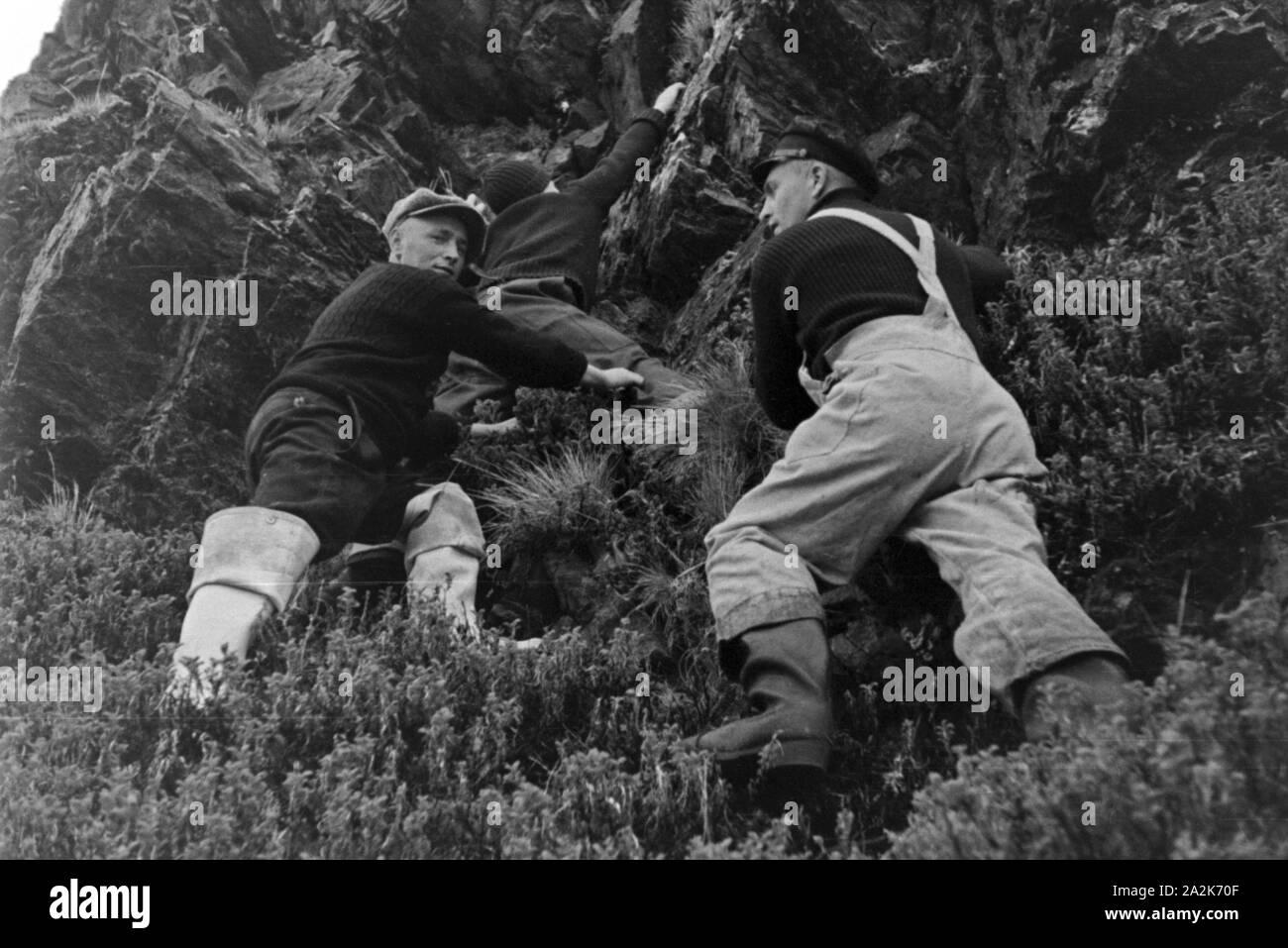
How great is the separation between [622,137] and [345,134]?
6.96 feet

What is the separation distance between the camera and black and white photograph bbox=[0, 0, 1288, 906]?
180 inches

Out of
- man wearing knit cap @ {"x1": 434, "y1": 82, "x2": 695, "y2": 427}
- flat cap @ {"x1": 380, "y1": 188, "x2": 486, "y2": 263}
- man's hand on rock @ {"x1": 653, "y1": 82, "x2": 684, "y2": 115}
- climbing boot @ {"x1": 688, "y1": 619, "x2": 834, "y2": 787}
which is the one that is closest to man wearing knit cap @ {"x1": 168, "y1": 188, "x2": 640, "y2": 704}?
flat cap @ {"x1": 380, "y1": 188, "x2": 486, "y2": 263}

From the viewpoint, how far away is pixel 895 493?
5.13 metres

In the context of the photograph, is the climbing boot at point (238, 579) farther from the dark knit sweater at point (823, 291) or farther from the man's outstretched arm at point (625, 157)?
the man's outstretched arm at point (625, 157)

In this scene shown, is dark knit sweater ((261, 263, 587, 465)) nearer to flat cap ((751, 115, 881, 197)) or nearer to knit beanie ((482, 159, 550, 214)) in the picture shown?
flat cap ((751, 115, 881, 197))

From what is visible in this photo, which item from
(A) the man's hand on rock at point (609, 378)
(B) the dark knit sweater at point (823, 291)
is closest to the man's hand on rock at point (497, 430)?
(A) the man's hand on rock at point (609, 378)

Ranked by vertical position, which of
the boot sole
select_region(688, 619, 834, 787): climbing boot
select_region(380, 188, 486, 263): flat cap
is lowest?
the boot sole

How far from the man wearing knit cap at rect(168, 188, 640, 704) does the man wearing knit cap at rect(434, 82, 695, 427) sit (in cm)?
34

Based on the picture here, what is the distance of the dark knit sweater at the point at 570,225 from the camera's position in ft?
26.9

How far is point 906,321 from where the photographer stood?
549 cm

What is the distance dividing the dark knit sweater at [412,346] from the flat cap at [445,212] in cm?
72

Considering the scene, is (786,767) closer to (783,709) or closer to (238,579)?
(783,709)

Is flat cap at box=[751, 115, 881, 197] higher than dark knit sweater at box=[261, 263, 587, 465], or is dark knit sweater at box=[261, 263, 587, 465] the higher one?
flat cap at box=[751, 115, 881, 197]

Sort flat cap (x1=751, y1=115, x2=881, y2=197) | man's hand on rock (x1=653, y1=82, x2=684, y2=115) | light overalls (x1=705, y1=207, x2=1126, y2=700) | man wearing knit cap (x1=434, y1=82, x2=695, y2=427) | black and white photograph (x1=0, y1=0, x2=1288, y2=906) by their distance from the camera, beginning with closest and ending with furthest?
1. black and white photograph (x1=0, y1=0, x2=1288, y2=906)
2. light overalls (x1=705, y1=207, x2=1126, y2=700)
3. flat cap (x1=751, y1=115, x2=881, y2=197)
4. man wearing knit cap (x1=434, y1=82, x2=695, y2=427)
5. man's hand on rock (x1=653, y1=82, x2=684, y2=115)
